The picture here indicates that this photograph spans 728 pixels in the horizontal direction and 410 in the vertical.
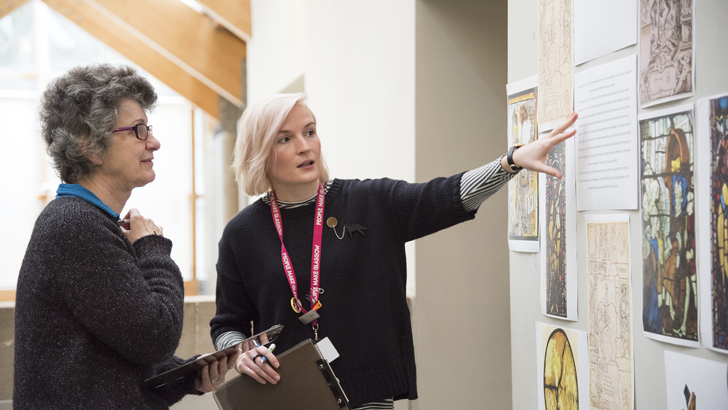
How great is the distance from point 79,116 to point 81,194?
0.19 meters

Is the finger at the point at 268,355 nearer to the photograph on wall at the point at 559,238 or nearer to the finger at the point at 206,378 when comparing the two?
the finger at the point at 206,378

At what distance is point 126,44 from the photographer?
9.26 m

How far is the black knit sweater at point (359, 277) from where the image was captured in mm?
1865

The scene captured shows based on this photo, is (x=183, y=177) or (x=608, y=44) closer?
(x=608, y=44)

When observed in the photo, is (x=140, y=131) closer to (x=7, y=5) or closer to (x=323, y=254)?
(x=323, y=254)

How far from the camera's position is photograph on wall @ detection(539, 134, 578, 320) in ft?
6.10

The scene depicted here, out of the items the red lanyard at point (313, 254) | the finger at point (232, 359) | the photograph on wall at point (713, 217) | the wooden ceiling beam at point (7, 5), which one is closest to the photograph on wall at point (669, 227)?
the photograph on wall at point (713, 217)

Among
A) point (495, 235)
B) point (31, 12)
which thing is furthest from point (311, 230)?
point (31, 12)

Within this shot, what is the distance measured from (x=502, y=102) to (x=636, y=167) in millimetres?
1905

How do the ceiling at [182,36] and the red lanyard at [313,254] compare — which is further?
the ceiling at [182,36]

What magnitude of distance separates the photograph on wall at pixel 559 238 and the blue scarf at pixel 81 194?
122 cm

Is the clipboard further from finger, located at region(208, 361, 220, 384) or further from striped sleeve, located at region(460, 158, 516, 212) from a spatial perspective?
striped sleeve, located at region(460, 158, 516, 212)

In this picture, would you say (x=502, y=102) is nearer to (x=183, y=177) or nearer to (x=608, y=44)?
(x=608, y=44)

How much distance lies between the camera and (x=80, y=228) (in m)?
1.41
